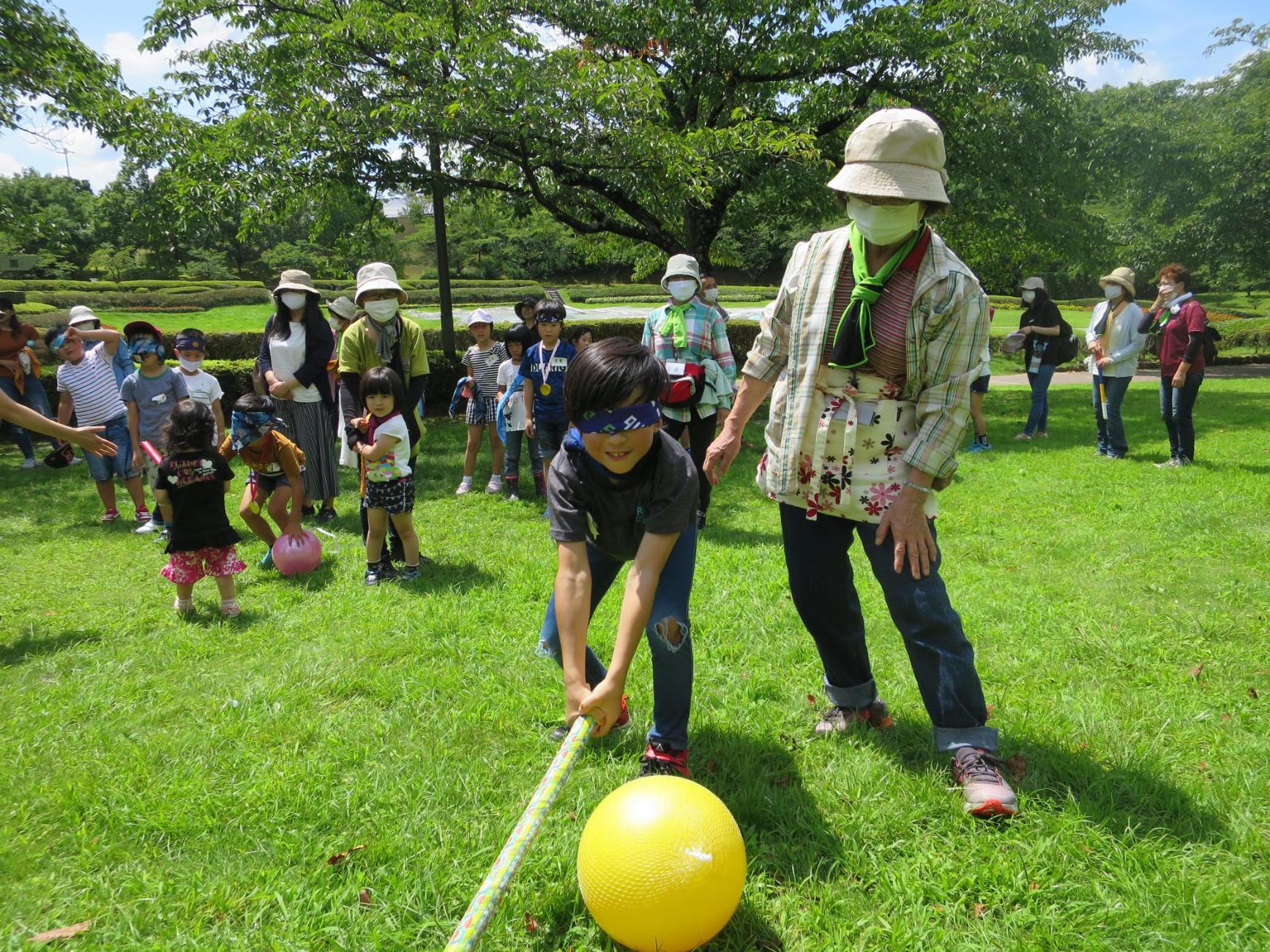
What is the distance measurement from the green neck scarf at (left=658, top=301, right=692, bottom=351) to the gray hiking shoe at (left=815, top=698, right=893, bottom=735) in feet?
11.3

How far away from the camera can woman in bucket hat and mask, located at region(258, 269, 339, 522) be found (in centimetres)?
702

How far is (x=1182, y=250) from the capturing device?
29641mm

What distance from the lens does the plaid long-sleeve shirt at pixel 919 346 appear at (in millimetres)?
2770

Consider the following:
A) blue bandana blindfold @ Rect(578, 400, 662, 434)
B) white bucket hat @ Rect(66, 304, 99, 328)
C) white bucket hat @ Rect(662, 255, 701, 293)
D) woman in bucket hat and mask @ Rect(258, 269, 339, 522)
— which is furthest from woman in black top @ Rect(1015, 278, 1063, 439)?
white bucket hat @ Rect(66, 304, 99, 328)

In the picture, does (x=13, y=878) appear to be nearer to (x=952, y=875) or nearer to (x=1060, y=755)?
(x=952, y=875)

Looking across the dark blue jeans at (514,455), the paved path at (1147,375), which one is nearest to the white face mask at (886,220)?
the dark blue jeans at (514,455)

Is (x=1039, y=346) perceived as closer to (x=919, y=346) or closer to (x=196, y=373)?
(x=919, y=346)

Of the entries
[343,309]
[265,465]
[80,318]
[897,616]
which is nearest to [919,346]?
[897,616]

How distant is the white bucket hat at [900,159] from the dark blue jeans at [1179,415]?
797 centimetres

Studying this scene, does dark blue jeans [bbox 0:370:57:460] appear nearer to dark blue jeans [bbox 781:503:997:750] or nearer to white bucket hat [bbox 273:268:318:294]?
white bucket hat [bbox 273:268:318:294]

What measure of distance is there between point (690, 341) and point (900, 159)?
3.65 m

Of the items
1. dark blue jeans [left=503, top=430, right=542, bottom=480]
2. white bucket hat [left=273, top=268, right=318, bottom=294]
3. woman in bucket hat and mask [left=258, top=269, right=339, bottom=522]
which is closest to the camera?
white bucket hat [left=273, top=268, right=318, bottom=294]

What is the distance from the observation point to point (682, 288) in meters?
6.29

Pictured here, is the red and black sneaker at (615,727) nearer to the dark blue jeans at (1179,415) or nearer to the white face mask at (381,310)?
the white face mask at (381,310)
